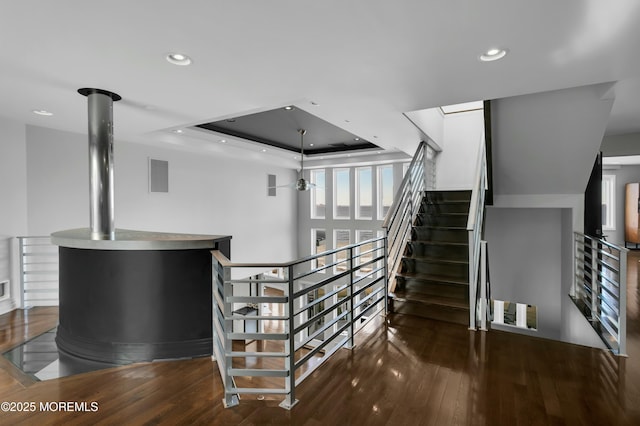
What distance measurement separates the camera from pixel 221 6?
1.96 metres

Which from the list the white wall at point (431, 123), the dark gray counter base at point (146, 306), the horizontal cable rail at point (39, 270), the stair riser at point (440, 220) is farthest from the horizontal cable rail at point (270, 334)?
the horizontal cable rail at point (39, 270)

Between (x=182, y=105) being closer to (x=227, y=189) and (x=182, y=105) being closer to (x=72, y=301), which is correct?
(x=72, y=301)

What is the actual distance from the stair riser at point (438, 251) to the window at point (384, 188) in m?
4.75

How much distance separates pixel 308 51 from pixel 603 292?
4880 mm

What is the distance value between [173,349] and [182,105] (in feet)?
9.03

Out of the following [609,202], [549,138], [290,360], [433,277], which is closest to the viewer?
[290,360]

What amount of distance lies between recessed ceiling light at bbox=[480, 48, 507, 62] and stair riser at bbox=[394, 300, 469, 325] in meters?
2.74

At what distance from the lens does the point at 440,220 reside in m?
5.40

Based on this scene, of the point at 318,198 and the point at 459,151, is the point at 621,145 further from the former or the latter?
the point at 318,198

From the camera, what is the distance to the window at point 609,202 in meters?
9.30

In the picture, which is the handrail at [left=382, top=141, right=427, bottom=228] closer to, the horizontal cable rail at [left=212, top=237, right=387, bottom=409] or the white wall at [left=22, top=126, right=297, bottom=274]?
the horizontal cable rail at [left=212, top=237, right=387, bottom=409]

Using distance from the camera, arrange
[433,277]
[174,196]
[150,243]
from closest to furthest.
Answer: [150,243], [433,277], [174,196]

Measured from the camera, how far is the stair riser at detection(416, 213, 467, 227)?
17.1ft

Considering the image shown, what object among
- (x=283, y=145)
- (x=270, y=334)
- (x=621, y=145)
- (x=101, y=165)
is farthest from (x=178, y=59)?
(x=621, y=145)
